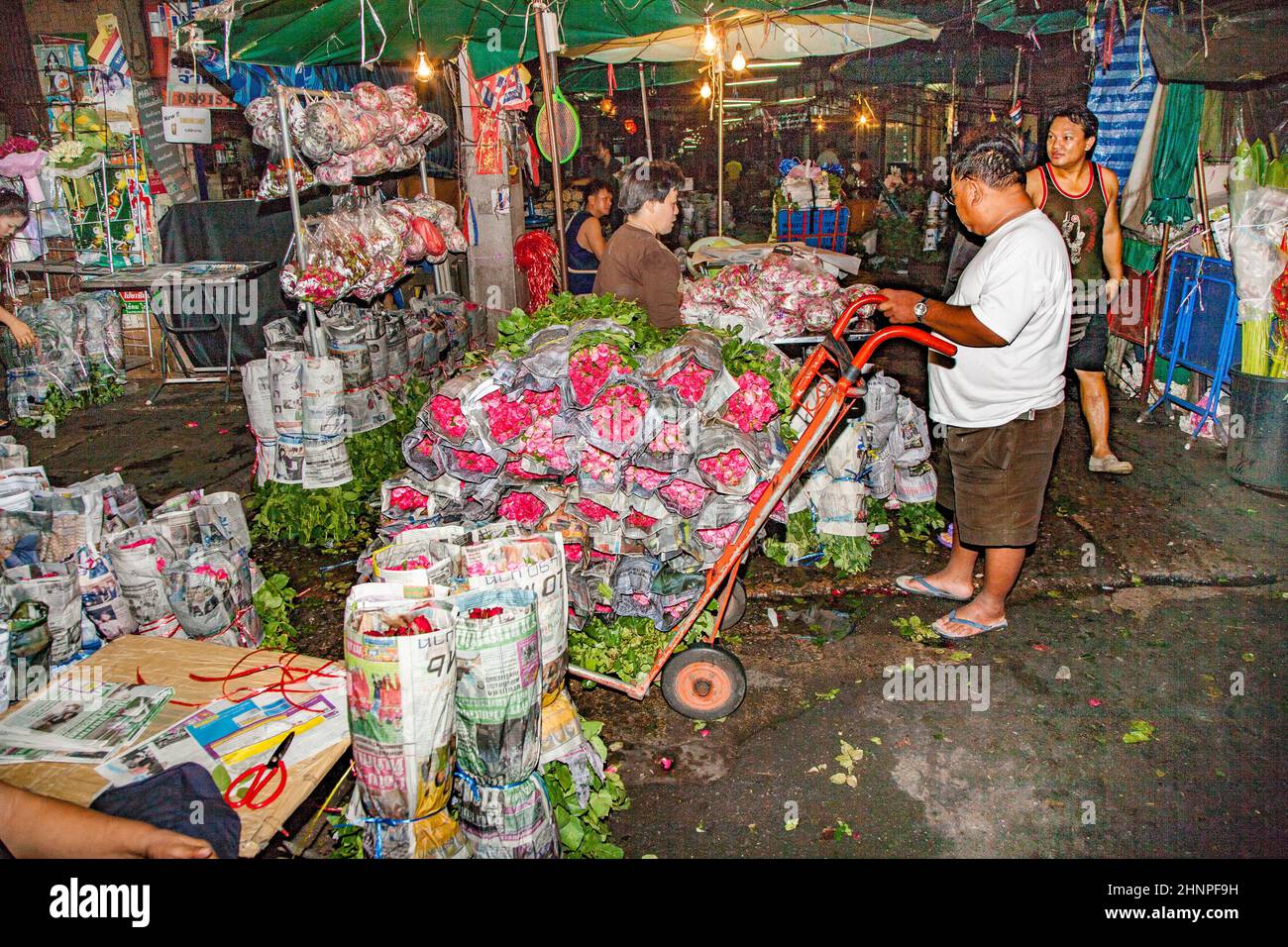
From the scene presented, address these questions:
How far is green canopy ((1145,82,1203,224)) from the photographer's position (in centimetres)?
811

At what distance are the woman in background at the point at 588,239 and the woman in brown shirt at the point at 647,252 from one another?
11.3 ft

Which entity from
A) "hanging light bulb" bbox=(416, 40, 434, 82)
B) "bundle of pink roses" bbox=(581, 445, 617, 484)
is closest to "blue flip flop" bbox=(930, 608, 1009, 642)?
"bundle of pink roses" bbox=(581, 445, 617, 484)

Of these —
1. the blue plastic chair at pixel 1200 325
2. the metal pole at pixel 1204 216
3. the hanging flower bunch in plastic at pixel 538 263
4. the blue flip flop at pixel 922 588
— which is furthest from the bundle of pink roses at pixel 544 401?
the metal pole at pixel 1204 216

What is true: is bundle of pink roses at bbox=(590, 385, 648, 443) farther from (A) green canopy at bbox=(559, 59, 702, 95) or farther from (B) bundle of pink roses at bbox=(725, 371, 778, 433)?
(A) green canopy at bbox=(559, 59, 702, 95)

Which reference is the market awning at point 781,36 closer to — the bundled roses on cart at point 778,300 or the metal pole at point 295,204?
the bundled roses on cart at point 778,300

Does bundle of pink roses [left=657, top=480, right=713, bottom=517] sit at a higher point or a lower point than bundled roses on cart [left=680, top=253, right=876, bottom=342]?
lower

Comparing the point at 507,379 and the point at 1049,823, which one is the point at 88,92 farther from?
the point at 1049,823

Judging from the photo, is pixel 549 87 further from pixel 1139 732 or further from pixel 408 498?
pixel 1139 732

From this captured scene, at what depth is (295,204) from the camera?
619 centimetres

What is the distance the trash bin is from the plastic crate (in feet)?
27.6

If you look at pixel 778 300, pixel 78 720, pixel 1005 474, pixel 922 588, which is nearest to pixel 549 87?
pixel 778 300

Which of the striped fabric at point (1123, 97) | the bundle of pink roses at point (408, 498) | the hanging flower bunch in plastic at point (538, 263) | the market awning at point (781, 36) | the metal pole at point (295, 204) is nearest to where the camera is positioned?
the bundle of pink roses at point (408, 498)

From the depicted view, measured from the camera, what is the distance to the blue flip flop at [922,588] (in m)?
4.92

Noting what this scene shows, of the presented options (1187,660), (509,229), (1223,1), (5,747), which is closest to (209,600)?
(5,747)
